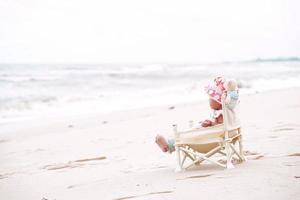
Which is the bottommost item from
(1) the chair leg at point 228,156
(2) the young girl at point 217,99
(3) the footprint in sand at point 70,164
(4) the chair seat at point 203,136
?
(3) the footprint in sand at point 70,164

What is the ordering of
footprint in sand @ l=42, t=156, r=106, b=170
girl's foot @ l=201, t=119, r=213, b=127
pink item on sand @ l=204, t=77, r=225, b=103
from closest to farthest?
pink item on sand @ l=204, t=77, r=225, b=103, girl's foot @ l=201, t=119, r=213, b=127, footprint in sand @ l=42, t=156, r=106, b=170

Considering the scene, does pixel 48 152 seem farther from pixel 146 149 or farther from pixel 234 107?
pixel 234 107

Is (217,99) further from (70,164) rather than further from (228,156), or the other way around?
(70,164)

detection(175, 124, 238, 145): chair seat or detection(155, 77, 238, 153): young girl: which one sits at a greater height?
detection(155, 77, 238, 153): young girl

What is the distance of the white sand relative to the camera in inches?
→ 193

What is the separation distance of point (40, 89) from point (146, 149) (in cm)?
2256

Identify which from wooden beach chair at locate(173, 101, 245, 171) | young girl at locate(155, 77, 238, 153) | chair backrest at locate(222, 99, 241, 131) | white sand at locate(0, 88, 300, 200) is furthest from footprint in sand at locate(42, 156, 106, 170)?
chair backrest at locate(222, 99, 241, 131)

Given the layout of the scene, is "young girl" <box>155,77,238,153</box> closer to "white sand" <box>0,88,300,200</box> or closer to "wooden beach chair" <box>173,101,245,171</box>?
"wooden beach chair" <box>173,101,245,171</box>

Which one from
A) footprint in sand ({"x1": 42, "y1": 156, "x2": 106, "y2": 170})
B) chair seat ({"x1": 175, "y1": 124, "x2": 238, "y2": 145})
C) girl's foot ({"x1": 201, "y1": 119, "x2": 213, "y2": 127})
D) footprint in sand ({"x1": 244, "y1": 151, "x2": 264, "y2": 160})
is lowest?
footprint in sand ({"x1": 42, "y1": 156, "x2": 106, "y2": 170})

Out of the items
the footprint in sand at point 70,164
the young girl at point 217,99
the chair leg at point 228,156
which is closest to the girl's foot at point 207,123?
the young girl at point 217,99

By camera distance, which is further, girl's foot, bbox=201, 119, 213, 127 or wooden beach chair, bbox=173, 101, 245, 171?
girl's foot, bbox=201, 119, 213, 127

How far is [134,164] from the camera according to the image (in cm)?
712

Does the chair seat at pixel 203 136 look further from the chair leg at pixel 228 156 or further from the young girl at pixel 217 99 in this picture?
the young girl at pixel 217 99

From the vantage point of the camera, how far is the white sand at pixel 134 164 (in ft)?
16.1
